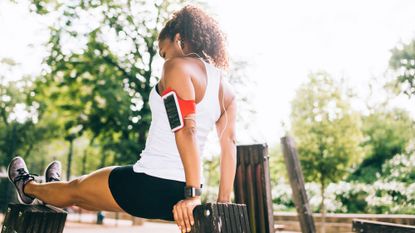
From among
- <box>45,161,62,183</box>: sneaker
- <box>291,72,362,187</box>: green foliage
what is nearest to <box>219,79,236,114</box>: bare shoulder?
<box>45,161,62,183</box>: sneaker

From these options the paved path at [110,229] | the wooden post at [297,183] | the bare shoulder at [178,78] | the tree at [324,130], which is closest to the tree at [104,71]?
the paved path at [110,229]

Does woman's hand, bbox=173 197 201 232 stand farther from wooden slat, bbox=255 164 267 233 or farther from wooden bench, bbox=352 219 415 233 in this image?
wooden slat, bbox=255 164 267 233

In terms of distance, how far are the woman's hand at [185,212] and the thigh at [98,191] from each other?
0.38m

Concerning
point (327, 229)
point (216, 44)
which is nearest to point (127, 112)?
point (327, 229)

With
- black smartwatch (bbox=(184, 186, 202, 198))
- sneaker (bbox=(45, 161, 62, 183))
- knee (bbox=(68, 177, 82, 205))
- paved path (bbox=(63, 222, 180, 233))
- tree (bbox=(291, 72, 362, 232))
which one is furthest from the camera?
tree (bbox=(291, 72, 362, 232))

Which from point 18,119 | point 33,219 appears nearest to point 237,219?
point 33,219

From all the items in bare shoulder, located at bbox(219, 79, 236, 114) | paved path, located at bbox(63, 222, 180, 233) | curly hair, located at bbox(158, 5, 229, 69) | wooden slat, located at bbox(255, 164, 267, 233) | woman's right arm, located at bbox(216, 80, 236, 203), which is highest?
curly hair, located at bbox(158, 5, 229, 69)

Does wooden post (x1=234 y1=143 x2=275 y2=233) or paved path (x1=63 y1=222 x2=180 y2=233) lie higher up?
wooden post (x1=234 y1=143 x2=275 y2=233)

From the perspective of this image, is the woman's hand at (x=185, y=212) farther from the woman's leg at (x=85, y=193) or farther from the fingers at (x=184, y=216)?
the woman's leg at (x=85, y=193)

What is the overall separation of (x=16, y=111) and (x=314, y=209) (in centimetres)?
2273

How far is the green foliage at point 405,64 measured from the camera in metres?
21.6

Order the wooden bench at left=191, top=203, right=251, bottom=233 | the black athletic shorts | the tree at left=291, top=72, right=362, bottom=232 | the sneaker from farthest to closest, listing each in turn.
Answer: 1. the tree at left=291, top=72, right=362, bottom=232
2. the sneaker
3. the black athletic shorts
4. the wooden bench at left=191, top=203, right=251, bottom=233

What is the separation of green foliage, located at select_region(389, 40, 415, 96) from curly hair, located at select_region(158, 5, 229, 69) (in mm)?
21433

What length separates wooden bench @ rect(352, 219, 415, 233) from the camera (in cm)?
A: 234
